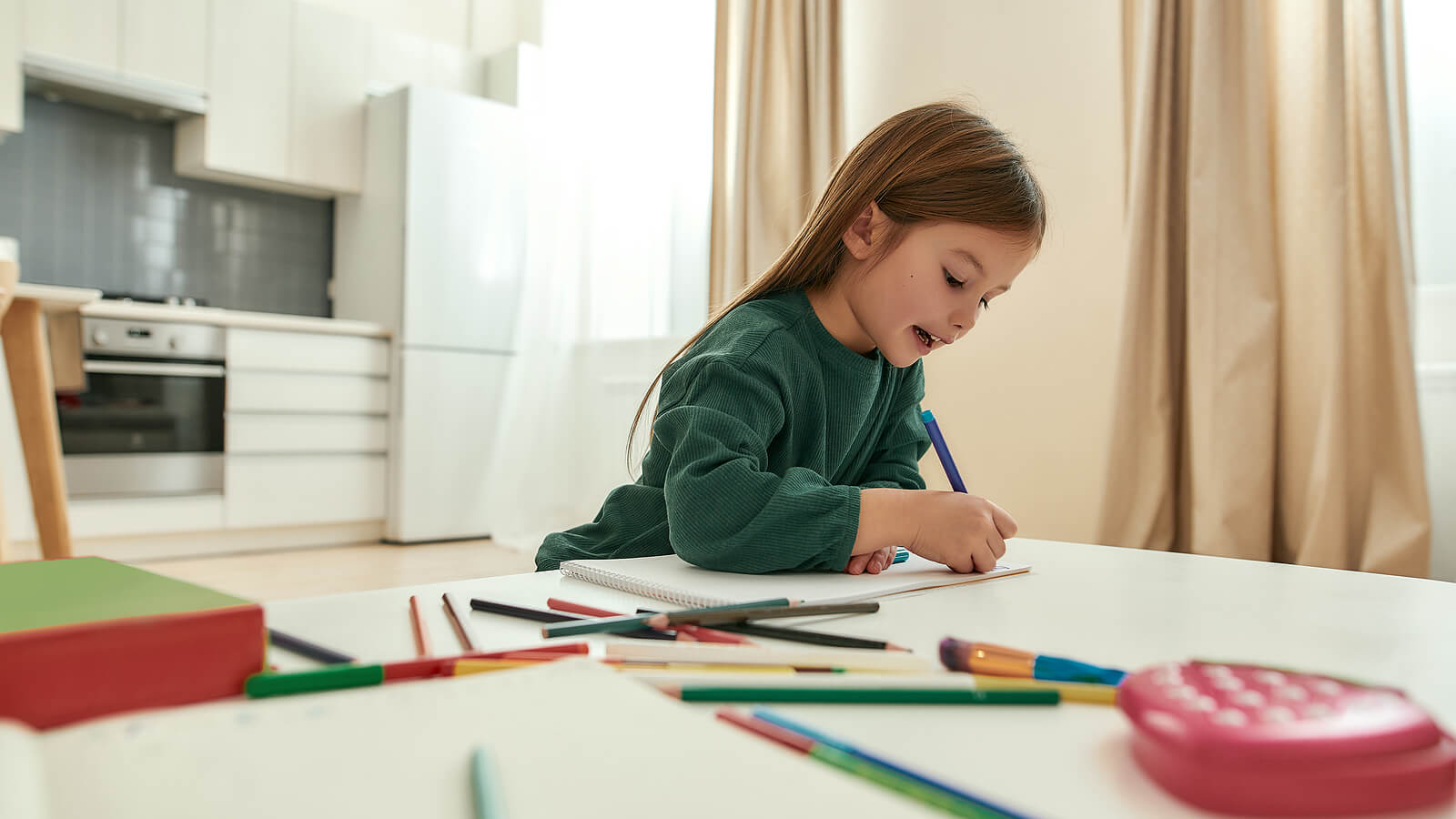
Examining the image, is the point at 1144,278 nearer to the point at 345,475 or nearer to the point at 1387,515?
the point at 1387,515

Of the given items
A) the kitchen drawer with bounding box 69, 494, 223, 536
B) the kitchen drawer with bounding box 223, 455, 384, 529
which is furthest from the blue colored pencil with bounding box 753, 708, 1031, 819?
the kitchen drawer with bounding box 223, 455, 384, 529

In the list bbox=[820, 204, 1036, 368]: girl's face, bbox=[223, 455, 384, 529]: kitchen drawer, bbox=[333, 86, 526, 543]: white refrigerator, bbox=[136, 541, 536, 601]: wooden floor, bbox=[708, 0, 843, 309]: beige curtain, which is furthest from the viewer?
bbox=[333, 86, 526, 543]: white refrigerator

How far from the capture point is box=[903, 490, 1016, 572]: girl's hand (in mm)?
638

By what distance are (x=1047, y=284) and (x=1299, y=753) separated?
2.34 meters

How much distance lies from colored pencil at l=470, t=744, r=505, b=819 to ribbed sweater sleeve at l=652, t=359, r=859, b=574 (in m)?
0.41

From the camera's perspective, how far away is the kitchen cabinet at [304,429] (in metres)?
3.32

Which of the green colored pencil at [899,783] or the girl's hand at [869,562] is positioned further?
the girl's hand at [869,562]

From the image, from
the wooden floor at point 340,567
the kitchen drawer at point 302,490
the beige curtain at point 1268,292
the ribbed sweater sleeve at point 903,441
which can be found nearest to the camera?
the ribbed sweater sleeve at point 903,441

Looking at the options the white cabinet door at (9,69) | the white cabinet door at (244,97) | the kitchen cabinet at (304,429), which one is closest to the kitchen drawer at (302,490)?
the kitchen cabinet at (304,429)

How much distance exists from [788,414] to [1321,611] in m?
0.46

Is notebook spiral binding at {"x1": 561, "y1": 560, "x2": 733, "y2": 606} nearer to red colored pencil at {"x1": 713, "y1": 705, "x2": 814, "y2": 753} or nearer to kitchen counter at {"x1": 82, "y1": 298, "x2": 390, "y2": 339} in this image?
red colored pencil at {"x1": 713, "y1": 705, "x2": 814, "y2": 753}

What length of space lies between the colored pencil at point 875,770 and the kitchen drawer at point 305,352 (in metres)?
3.51

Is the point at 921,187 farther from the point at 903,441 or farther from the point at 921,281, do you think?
the point at 903,441

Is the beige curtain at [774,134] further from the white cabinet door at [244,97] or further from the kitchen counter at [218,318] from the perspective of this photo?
the white cabinet door at [244,97]
